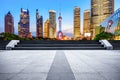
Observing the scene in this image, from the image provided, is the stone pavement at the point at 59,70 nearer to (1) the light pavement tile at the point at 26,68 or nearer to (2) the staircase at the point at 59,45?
(1) the light pavement tile at the point at 26,68

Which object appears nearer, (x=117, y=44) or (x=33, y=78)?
(x=33, y=78)

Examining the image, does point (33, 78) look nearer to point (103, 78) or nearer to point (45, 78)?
point (45, 78)

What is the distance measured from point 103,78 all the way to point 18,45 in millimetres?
21678

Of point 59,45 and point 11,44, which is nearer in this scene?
point 11,44

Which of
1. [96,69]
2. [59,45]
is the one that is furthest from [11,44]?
[96,69]

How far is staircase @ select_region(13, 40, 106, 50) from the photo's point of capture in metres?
24.9

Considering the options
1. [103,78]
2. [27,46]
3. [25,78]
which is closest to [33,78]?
[25,78]

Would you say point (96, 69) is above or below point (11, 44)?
below

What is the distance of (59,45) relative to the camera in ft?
87.3

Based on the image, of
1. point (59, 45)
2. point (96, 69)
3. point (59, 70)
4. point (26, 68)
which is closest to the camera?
point (59, 70)

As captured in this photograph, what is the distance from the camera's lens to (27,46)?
26406mm

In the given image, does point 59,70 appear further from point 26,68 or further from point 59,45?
point 59,45

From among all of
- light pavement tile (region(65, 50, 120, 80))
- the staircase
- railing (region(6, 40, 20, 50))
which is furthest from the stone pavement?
railing (region(6, 40, 20, 50))

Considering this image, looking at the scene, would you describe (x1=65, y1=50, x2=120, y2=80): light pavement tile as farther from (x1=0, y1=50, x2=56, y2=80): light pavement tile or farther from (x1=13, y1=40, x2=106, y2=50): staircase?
(x1=13, y1=40, x2=106, y2=50): staircase
